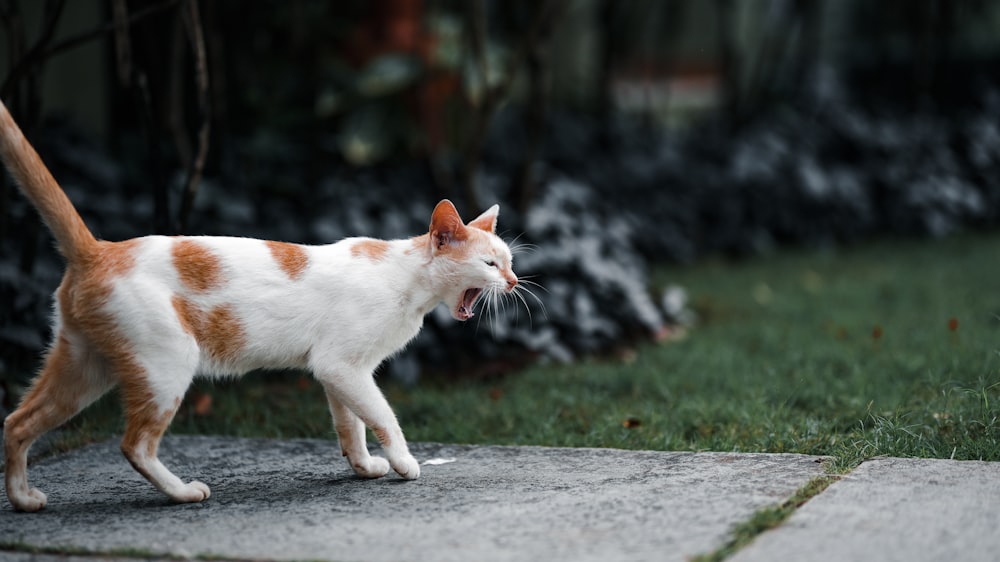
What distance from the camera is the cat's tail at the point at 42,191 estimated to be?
2.73 m

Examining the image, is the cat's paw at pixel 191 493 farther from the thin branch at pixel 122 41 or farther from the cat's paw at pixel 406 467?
the thin branch at pixel 122 41

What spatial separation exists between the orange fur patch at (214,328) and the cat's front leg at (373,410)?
241 millimetres

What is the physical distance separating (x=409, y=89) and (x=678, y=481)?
15.1ft

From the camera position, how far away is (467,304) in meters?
3.18

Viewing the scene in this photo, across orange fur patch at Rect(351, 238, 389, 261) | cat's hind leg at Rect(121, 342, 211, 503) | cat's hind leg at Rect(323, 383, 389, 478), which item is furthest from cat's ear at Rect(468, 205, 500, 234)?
cat's hind leg at Rect(121, 342, 211, 503)

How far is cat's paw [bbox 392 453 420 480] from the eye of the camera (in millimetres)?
3098

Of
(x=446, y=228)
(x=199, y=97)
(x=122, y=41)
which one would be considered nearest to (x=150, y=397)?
(x=446, y=228)

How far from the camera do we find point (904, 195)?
9.47 meters

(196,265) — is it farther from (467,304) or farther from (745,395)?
(745,395)

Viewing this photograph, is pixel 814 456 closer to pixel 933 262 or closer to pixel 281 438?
pixel 281 438

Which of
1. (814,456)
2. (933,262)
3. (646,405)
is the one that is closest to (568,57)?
(933,262)

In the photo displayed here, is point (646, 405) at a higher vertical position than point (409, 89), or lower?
lower

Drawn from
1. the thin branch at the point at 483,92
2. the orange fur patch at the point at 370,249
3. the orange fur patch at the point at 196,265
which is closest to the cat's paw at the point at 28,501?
the orange fur patch at the point at 196,265

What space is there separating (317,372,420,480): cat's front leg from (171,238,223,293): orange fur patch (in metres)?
0.38
